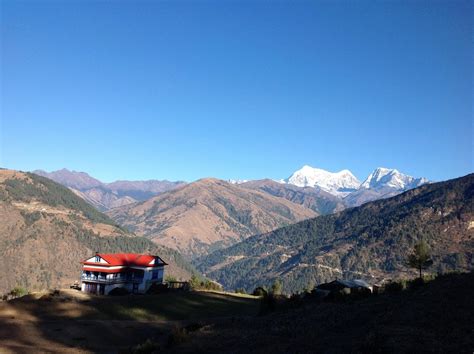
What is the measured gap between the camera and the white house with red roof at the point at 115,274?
85062 millimetres

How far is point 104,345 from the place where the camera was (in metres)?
35.4

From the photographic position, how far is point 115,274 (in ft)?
282

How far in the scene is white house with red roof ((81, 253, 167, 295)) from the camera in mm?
85062

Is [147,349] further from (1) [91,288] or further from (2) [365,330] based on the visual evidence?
(1) [91,288]

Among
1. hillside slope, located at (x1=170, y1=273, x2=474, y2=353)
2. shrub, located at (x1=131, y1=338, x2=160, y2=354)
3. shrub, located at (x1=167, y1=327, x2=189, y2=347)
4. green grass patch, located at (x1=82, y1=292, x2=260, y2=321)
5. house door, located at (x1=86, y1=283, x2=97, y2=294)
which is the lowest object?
house door, located at (x1=86, y1=283, x2=97, y2=294)

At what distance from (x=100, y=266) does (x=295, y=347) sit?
7145 centimetres

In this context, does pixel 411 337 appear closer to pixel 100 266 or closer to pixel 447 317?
pixel 447 317

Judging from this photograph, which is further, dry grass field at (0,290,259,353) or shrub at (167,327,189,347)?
dry grass field at (0,290,259,353)

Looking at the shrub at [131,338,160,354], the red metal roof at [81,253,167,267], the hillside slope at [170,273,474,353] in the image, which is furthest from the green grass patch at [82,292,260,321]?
the shrub at [131,338,160,354]

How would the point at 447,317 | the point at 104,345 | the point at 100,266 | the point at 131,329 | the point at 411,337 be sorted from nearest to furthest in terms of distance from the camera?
the point at 411,337
the point at 447,317
the point at 104,345
the point at 131,329
the point at 100,266

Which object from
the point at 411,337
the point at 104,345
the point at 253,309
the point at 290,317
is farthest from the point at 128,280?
the point at 411,337

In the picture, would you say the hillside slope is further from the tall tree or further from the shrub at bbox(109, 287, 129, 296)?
the shrub at bbox(109, 287, 129, 296)

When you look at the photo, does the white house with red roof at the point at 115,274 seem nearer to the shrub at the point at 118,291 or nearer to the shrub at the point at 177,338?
the shrub at the point at 118,291

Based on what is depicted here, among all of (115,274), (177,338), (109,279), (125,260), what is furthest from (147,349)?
(125,260)
